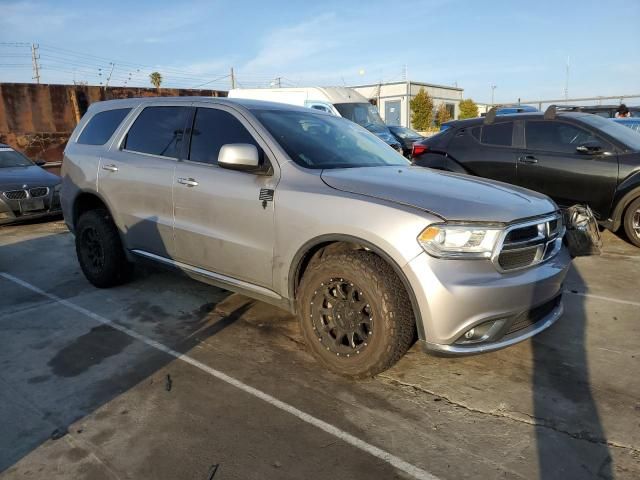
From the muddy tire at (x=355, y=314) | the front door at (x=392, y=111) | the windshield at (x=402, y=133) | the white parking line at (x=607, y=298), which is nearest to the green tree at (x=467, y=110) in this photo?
the front door at (x=392, y=111)

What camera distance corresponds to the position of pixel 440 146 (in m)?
7.70

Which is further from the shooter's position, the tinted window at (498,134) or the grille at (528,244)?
the tinted window at (498,134)

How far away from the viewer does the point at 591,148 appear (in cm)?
644

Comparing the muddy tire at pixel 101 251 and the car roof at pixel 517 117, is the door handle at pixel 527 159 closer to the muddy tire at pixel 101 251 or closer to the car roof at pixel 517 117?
the car roof at pixel 517 117

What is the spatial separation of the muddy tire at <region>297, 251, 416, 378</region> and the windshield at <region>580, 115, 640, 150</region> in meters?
5.11

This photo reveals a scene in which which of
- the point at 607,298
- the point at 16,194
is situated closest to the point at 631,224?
the point at 607,298

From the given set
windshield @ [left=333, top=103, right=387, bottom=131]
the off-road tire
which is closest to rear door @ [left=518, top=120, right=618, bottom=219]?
the off-road tire

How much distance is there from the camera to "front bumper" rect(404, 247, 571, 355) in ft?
9.13

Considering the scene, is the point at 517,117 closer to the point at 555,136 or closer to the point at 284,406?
the point at 555,136

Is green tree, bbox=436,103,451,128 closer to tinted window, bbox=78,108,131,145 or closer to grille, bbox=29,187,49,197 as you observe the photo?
grille, bbox=29,187,49,197

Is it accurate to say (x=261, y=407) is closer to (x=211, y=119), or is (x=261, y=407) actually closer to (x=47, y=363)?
Answer: (x=47, y=363)

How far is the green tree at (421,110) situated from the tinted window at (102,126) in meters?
35.1

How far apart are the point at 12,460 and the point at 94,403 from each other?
55cm

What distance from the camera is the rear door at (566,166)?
6418 mm
